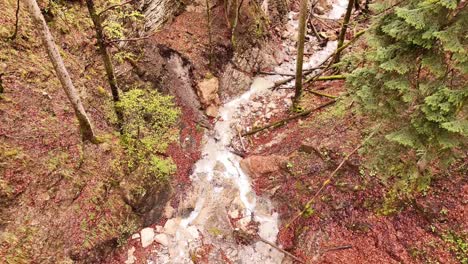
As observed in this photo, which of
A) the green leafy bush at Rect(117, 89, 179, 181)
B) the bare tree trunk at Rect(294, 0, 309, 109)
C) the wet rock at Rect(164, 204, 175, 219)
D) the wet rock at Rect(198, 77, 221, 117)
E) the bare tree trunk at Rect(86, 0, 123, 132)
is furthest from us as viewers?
the wet rock at Rect(198, 77, 221, 117)

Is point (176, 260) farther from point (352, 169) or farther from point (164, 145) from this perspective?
point (352, 169)

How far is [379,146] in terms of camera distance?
738 cm

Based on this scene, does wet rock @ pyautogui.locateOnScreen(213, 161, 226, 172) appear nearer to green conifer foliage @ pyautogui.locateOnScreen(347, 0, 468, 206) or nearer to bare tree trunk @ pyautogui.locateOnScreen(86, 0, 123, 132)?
bare tree trunk @ pyautogui.locateOnScreen(86, 0, 123, 132)

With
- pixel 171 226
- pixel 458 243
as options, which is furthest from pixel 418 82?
pixel 171 226

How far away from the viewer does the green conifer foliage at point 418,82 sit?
550cm

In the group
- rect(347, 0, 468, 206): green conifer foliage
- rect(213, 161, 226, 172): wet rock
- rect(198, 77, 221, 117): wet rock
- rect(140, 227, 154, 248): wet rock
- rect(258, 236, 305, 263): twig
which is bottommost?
rect(258, 236, 305, 263): twig

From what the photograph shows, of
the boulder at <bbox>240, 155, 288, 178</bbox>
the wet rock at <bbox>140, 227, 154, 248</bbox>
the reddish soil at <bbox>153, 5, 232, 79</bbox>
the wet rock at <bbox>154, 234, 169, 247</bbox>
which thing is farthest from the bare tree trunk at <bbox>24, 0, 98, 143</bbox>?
the reddish soil at <bbox>153, 5, 232, 79</bbox>

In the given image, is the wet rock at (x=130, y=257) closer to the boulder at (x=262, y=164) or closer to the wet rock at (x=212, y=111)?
the boulder at (x=262, y=164)

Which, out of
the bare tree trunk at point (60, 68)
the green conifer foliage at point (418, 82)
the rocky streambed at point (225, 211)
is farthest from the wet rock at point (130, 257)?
the green conifer foliage at point (418, 82)

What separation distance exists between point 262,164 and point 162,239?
471 cm

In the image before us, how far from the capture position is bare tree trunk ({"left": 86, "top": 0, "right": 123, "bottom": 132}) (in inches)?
301

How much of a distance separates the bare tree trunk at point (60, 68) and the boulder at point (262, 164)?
231 inches

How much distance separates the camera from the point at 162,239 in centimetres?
988

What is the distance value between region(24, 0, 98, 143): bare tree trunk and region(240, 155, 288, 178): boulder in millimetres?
5876
